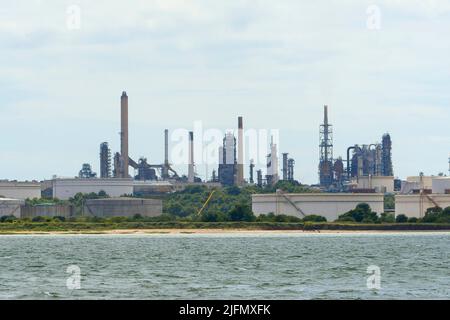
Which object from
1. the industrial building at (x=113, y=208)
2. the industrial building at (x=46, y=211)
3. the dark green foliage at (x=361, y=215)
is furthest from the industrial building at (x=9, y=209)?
the dark green foliage at (x=361, y=215)

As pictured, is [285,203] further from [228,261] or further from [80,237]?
[228,261]

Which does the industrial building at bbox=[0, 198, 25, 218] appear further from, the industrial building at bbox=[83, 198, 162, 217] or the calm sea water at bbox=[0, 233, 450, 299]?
the calm sea water at bbox=[0, 233, 450, 299]

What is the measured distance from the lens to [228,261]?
85.4 metres

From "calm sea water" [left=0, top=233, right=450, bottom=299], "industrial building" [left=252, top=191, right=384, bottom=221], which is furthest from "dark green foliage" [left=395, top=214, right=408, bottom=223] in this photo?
"calm sea water" [left=0, top=233, right=450, bottom=299]

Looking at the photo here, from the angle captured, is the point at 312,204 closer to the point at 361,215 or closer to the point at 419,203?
the point at 361,215

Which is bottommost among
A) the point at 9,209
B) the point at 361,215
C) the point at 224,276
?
the point at 224,276

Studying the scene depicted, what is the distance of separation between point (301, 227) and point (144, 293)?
12725cm

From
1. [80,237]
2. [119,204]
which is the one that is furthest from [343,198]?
[80,237]

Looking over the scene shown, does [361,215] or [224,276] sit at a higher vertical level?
[361,215]

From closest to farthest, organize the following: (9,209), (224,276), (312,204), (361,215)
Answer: (224,276) → (361,215) → (312,204) → (9,209)

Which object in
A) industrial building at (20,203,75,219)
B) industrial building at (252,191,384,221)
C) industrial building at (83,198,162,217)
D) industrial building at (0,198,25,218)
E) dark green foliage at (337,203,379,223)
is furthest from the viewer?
industrial building at (83,198,162,217)

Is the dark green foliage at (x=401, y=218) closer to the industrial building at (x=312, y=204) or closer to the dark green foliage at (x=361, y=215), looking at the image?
the dark green foliage at (x=361, y=215)

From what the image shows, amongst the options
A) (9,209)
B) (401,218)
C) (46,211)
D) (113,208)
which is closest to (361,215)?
(401,218)
